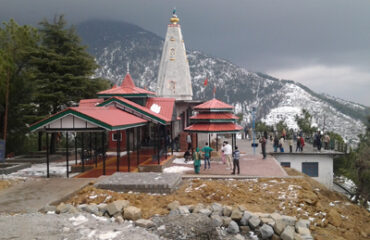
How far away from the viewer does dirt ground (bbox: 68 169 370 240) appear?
35.2ft

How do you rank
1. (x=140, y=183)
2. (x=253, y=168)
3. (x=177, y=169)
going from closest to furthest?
(x=140, y=183) < (x=177, y=169) < (x=253, y=168)

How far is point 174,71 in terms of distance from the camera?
34375 mm

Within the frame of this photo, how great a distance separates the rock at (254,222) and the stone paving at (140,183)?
3.49 metres

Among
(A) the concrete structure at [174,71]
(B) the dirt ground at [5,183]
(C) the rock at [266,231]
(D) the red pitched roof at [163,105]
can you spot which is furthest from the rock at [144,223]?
(A) the concrete structure at [174,71]

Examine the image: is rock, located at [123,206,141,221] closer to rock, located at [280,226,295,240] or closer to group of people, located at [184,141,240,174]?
rock, located at [280,226,295,240]

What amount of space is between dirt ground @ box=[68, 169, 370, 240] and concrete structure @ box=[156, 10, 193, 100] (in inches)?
802

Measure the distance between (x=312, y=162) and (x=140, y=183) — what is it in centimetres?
1914

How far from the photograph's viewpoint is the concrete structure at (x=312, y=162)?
28.0 metres

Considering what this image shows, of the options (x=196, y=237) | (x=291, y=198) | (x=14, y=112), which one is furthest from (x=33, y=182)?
(x=14, y=112)

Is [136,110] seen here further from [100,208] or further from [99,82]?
[99,82]

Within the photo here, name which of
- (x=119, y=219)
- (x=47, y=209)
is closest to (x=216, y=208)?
(x=119, y=219)

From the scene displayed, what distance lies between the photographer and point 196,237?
941cm

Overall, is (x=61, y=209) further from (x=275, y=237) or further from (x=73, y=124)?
(x=275, y=237)

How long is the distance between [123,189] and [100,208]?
2354 mm
